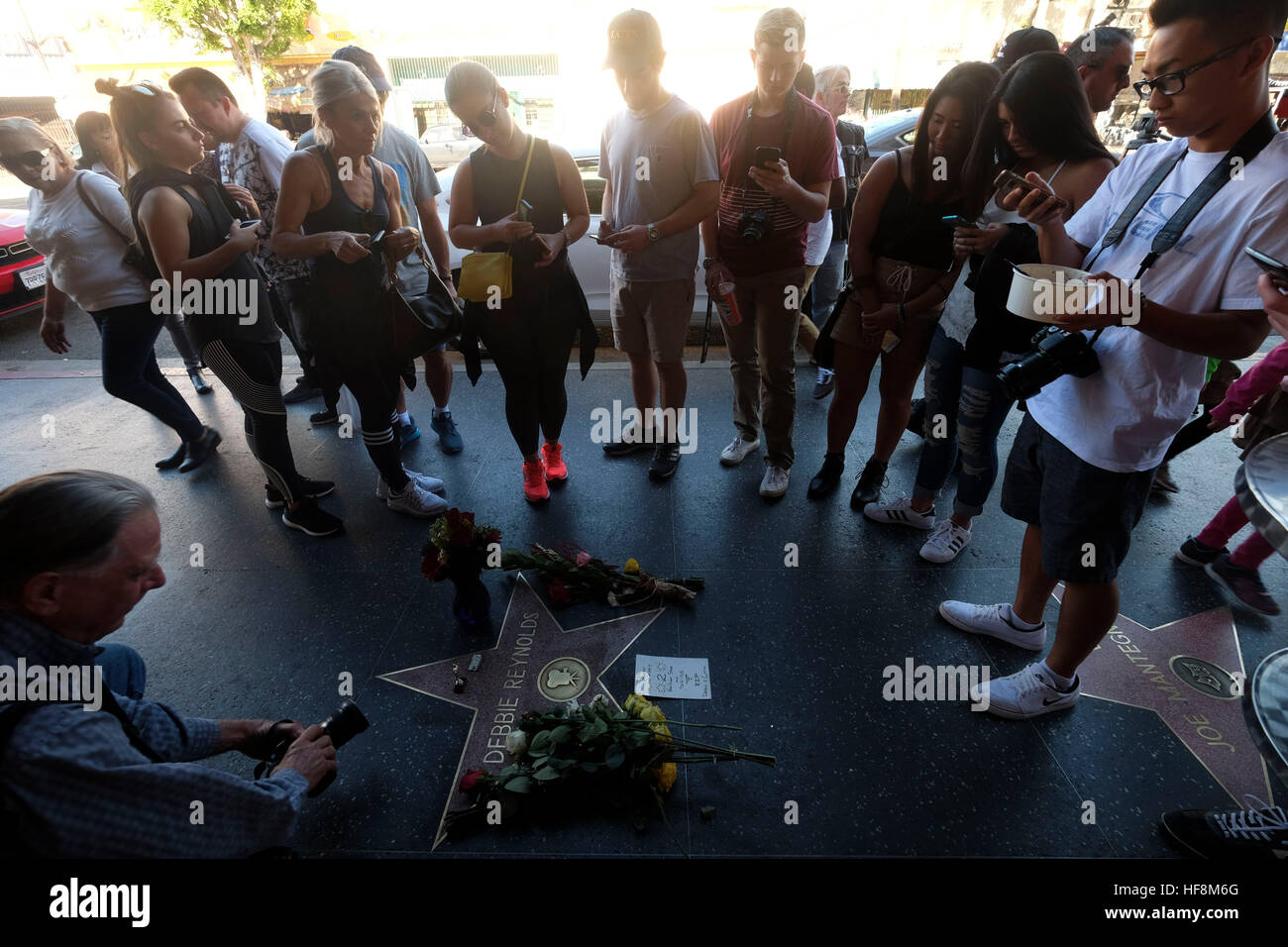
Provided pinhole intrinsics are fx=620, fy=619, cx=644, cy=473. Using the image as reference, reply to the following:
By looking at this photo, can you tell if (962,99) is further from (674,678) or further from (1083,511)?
(674,678)

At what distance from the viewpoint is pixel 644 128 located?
3102 millimetres

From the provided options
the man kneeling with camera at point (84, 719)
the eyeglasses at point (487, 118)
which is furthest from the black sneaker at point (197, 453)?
the man kneeling with camera at point (84, 719)

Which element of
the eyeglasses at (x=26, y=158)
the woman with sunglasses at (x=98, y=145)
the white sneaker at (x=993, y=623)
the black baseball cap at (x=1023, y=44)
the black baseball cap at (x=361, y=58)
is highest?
the black baseball cap at (x=361, y=58)

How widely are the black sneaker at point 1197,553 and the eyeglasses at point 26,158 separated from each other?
6.19 meters

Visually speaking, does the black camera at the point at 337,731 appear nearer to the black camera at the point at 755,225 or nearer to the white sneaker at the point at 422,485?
the white sneaker at the point at 422,485

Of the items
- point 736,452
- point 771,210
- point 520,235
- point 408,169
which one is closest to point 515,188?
point 520,235

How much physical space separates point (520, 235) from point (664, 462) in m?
1.55

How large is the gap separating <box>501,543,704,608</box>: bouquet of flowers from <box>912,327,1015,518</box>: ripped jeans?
1.34m

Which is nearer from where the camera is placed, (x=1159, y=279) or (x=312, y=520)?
(x=1159, y=279)

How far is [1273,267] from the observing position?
1298 millimetres

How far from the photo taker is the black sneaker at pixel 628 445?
4.09 metres

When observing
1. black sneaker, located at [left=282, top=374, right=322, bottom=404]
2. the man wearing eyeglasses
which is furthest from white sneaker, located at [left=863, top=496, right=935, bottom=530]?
black sneaker, located at [left=282, top=374, right=322, bottom=404]

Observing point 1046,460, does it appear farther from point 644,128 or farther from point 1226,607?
point 644,128
